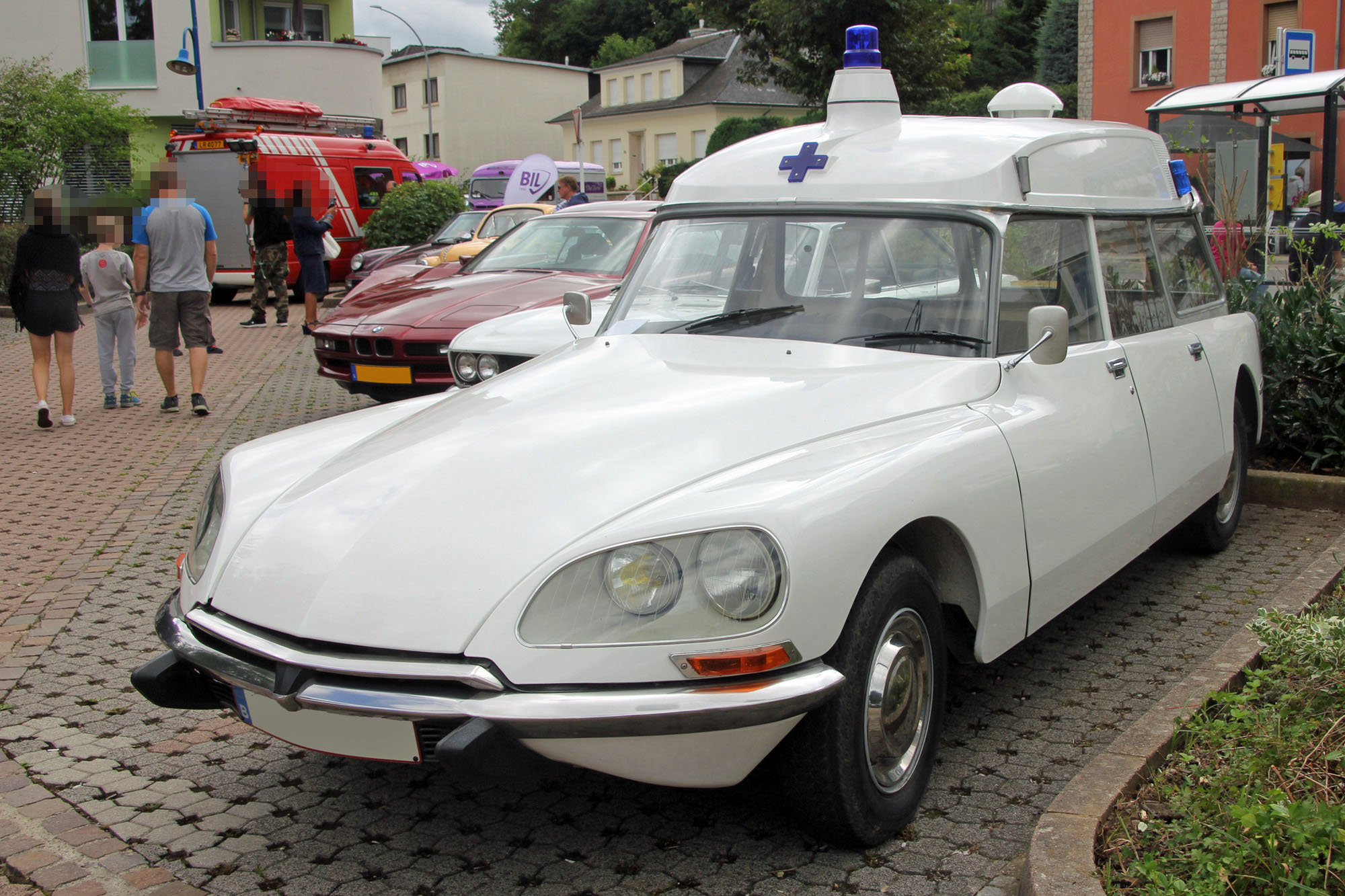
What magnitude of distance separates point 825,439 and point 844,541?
0.48 metres

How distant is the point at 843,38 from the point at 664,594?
80.8ft

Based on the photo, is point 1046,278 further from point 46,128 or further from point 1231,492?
point 46,128

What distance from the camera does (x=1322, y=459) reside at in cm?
661

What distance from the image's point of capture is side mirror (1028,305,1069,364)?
363 centimetres

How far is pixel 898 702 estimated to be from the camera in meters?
3.15

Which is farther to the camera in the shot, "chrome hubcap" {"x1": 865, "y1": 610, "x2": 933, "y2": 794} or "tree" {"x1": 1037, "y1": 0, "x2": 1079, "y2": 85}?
"tree" {"x1": 1037, "y1": 0, "x2": 1079, "y2": 85}

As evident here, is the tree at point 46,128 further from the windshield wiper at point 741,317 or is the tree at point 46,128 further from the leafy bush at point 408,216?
the windshield wiper at point 741,317

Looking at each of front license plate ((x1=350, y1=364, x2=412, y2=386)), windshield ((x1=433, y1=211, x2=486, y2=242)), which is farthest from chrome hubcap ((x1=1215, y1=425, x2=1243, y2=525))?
windshield ((x1=433, y1=211, x2=486, y2=242))

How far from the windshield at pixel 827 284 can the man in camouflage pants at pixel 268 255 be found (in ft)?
42.9

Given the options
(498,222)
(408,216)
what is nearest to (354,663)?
(498,222)

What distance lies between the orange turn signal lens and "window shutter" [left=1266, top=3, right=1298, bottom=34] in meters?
34.5

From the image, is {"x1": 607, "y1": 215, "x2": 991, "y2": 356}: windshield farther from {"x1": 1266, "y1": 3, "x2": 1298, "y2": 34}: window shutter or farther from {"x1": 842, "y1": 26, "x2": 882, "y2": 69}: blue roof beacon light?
{"x1": 1266, "y1": 3, "x2": 1298, "y2": 34}: window shutter

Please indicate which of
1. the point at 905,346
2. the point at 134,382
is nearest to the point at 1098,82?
the point at 134,382

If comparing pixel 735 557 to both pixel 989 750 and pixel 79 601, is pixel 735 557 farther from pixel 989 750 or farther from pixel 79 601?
pixel 79 601
